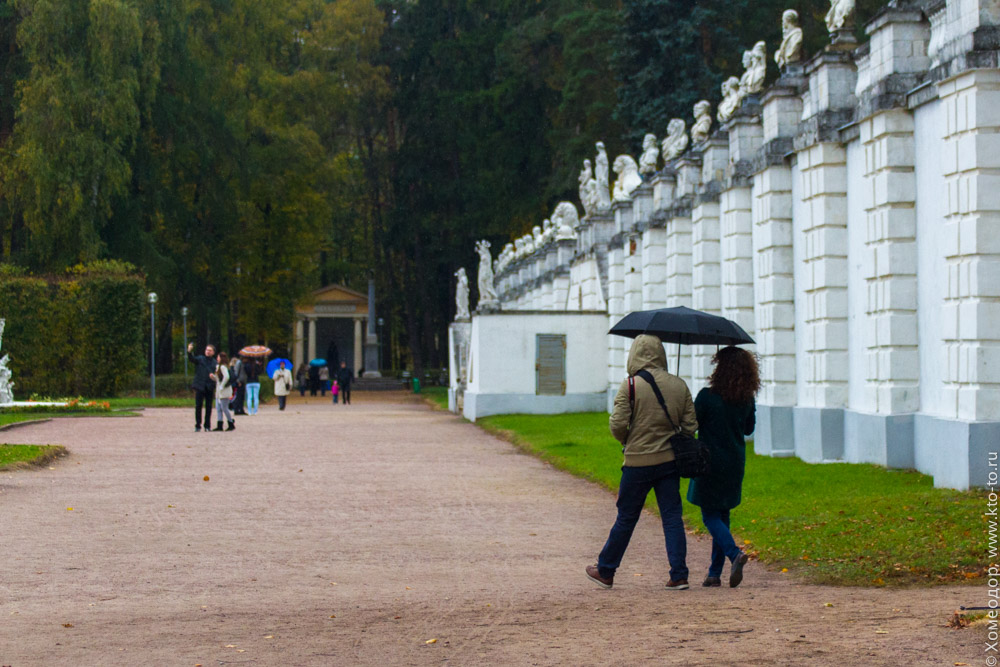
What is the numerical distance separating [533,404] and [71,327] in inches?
568

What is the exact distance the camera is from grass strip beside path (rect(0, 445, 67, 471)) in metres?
16.7

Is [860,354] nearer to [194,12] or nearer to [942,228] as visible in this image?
[942,228]

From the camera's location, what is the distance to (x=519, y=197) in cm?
6016

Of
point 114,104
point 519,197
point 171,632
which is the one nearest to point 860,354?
point 171,632

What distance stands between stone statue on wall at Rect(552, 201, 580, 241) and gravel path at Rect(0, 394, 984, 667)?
71.9 feet

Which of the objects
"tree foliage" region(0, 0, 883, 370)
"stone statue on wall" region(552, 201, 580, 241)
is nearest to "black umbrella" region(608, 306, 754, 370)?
"stone statue on wall" region(552, 201, 580, 241)

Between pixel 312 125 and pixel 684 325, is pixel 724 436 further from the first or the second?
pixel 312 125

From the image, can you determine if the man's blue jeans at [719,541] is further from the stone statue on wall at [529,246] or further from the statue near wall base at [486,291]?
the stone statue on wall at [529,246]

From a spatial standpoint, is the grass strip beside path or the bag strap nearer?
the bag strap

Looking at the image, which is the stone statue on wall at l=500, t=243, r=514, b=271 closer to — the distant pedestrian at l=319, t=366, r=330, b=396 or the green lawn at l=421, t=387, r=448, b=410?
the green lawn at l=421, t=387, r=448, b=410

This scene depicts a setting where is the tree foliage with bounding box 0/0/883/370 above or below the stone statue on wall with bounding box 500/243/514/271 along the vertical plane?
above

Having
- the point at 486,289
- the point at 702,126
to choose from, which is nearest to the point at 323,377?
the point at 486,289

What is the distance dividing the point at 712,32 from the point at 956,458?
33.7 metres

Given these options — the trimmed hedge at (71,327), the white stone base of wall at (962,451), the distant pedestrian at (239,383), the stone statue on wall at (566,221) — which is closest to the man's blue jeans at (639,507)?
the white stone base of wall at (962,451)
